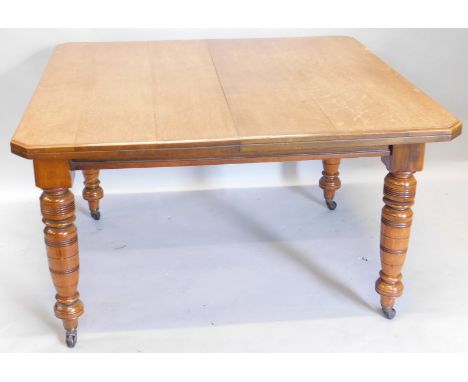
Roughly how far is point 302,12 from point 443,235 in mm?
1029

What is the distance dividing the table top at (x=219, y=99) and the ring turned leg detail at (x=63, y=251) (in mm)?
159

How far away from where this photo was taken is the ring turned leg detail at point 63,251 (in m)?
2.00

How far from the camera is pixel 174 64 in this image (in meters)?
2.56

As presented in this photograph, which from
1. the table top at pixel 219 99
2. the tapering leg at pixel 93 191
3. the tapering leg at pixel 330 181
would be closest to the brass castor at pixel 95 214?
the tapering leg at pixel 93 191

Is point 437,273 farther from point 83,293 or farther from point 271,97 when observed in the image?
point 83,293

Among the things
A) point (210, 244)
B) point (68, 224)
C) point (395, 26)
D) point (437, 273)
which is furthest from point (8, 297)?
point (395, 26)

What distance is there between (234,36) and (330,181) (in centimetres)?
70

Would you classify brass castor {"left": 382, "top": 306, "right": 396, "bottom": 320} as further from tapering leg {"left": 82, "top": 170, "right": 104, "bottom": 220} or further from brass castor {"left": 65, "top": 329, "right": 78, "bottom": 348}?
tapering leg {"left": 82, "top": 170, "right": 104, "bottom": 220}

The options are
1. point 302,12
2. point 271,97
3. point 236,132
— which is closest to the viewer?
point 236,132

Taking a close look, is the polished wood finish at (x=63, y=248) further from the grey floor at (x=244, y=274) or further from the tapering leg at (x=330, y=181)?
the tapering leg at (x=330, y=181)

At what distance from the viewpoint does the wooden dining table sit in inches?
76.5

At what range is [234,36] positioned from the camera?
3016mm

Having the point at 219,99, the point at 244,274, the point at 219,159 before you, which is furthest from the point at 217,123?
the point at 244,274

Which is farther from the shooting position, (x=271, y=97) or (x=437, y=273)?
(x=437, y=273)
